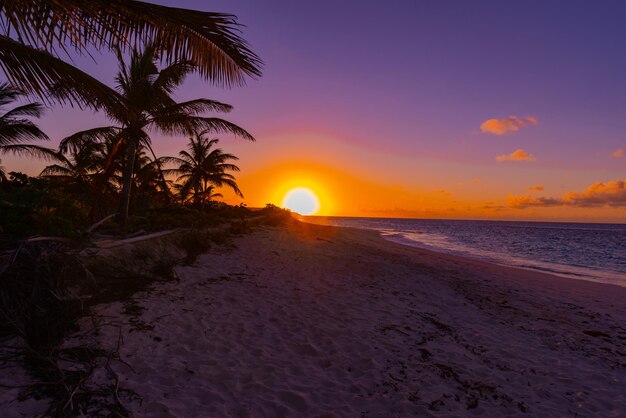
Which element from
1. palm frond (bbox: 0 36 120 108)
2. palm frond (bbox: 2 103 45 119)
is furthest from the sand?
palm frond (bbox: 2 103 45 119)

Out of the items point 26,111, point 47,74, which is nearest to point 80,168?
point 26,111

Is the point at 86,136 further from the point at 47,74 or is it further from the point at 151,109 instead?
the point at 47,74

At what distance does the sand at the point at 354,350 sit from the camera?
14.1ft

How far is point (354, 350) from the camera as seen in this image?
574cm

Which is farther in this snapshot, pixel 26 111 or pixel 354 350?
pixel 26 111

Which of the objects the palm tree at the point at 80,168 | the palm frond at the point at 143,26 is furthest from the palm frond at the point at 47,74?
the palm tree at the point at 80,168

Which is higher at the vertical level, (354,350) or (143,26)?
(143,26)

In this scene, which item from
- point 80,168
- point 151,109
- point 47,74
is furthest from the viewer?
point 80,168

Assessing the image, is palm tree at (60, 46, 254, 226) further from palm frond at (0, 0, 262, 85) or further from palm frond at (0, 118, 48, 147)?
palm frond at (0, 0, 262, 85)

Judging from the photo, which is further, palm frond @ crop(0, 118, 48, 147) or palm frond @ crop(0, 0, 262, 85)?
palm frond @ crop(0, 118, 48, 147)

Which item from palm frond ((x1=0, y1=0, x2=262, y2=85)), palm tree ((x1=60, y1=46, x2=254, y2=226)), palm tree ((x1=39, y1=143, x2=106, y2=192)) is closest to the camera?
palm frond ((x1=0, y1=0, x2=262, y2=85))

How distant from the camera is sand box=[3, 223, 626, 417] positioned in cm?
430

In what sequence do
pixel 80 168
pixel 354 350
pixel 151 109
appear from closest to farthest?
pixel 354 350 < pixel 151 109 < pixel 80 168

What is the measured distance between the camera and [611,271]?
65.9ft
